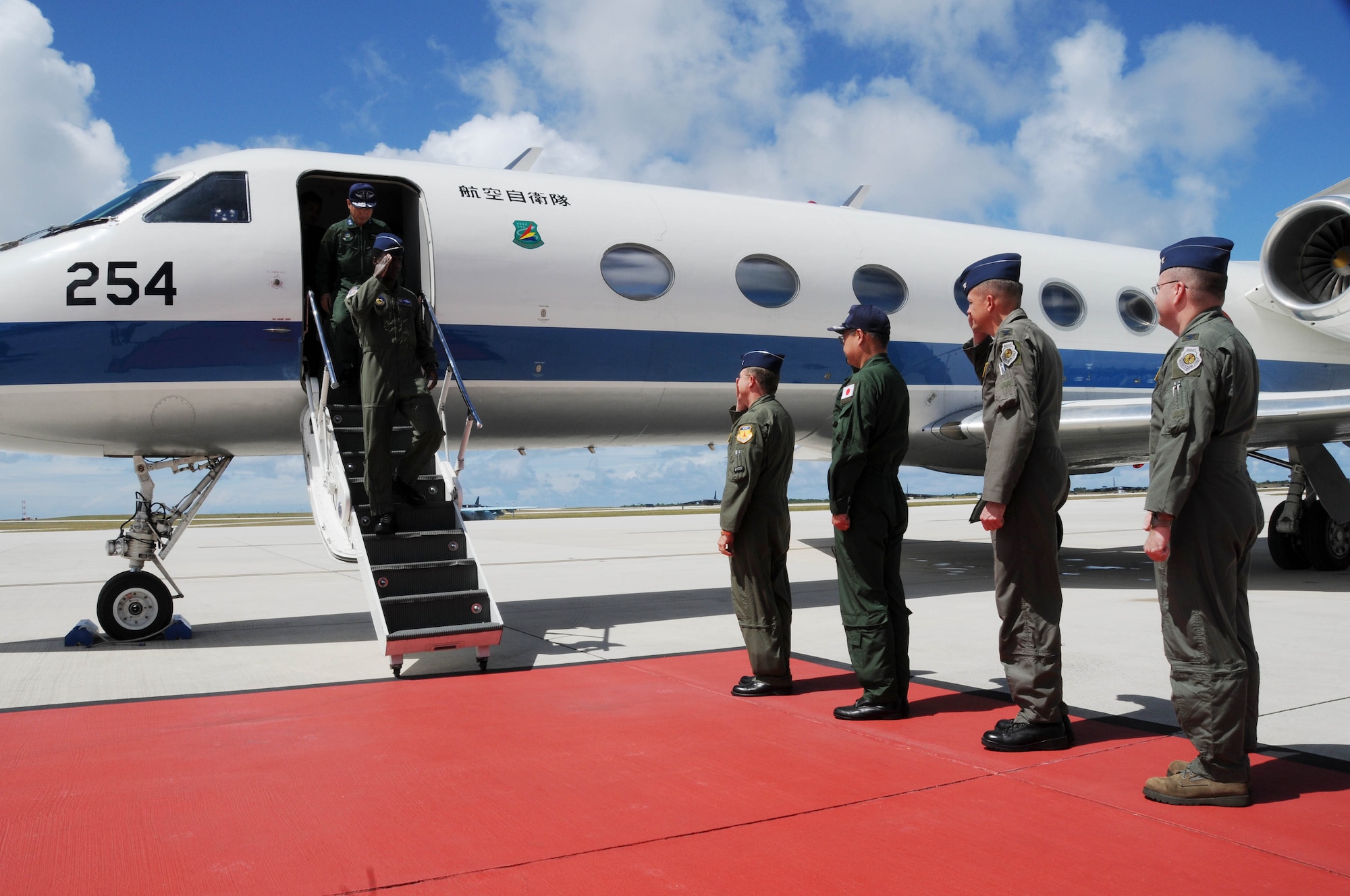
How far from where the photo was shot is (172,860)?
9.53 ft

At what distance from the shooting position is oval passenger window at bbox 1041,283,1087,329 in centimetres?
1087

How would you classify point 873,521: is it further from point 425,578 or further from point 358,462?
point 358,462

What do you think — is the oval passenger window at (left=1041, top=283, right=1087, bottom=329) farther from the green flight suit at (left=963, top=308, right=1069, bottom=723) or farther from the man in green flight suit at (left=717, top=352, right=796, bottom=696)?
the green flight suit at (left=963, top=308, right=1069, bottom=723)

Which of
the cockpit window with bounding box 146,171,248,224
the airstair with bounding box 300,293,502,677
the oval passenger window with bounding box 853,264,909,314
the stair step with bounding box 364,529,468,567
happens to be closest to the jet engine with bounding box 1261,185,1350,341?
the oval passenger window with bounding box 853,264,909,314

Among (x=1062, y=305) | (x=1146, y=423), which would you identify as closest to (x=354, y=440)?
(x=1146, y=423)

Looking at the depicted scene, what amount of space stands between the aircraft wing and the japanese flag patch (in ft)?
19.8

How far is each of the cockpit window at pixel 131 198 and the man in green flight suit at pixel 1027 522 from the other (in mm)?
6323

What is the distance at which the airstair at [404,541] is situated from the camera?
Answer: 582cm

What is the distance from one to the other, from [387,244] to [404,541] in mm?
1967

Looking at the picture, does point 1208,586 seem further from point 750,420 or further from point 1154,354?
point 1154,354

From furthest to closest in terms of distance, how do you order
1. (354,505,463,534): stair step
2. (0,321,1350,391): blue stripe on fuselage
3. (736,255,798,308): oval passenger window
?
(736,255,798,308): oval passenger window → (0,321,1350,391): blue stripe on fuselage → (354,505,463,534): stair step

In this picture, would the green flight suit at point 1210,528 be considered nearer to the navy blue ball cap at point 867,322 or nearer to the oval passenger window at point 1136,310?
the navy blue ball cap at point 867,322

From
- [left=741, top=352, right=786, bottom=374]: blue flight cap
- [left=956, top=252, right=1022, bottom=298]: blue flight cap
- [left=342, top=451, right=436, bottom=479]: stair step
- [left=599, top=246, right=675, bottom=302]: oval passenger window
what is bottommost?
[left=342, top=451, right=436, bottom=479]: stair step

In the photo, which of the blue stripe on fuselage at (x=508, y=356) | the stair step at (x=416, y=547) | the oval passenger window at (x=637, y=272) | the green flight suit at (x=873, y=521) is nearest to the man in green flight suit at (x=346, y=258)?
the blue stripe on fuselage at (x=508, y=356)
